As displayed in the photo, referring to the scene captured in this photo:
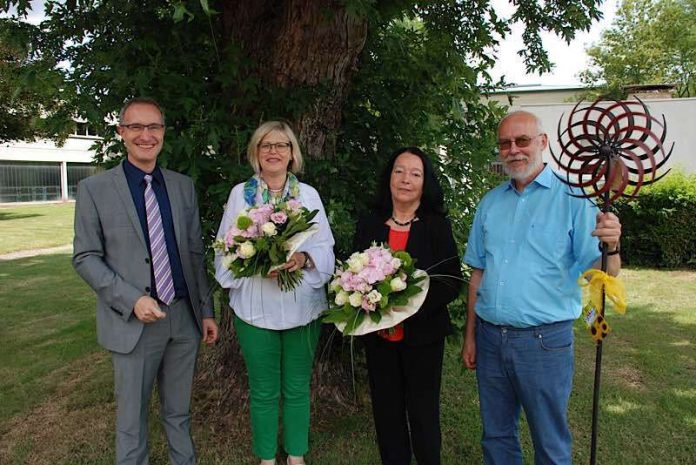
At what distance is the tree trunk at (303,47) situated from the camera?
12.3ft

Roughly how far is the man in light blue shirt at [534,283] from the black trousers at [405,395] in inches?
12.7

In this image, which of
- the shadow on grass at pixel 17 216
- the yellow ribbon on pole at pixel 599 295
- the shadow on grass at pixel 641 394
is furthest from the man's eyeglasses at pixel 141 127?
the shadow on grass at pixel 17 216

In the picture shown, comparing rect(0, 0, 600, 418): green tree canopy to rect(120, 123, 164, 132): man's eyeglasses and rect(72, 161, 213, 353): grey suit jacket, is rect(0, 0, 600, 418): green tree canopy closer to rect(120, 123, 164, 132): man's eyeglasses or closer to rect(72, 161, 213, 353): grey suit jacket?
rect(120, 123, 164, 132): man's eyeglasses

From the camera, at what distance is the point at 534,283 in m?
2.58

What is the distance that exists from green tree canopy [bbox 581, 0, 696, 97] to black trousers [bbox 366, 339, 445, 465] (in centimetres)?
3428

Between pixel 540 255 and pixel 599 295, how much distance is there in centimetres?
32

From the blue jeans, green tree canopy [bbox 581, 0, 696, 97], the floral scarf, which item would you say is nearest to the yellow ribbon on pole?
the blue jeans

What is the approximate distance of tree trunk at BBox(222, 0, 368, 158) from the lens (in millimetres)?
3762

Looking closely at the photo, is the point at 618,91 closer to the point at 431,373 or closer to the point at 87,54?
the point at 431,373

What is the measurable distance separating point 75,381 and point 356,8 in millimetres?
4710

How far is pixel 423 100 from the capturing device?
445 centimetres

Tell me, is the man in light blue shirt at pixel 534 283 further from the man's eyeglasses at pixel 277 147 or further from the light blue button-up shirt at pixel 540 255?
the man's eyeglasses at pixel 277 147

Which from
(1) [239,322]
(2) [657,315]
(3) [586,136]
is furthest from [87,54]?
(2) [657,315]

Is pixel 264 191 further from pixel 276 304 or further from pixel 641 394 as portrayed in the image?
pixel 641 394
